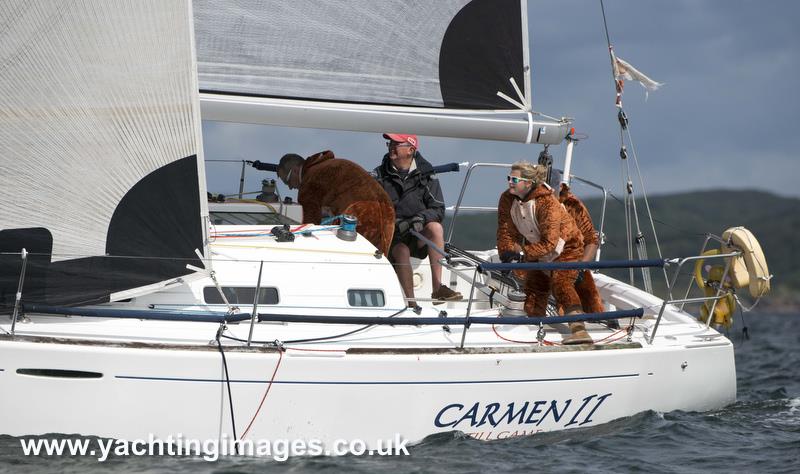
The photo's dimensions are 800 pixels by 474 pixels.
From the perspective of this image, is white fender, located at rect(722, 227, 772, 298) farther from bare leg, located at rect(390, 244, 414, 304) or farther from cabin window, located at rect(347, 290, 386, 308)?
cabin window, located at rect(347, 290, 386, 308)

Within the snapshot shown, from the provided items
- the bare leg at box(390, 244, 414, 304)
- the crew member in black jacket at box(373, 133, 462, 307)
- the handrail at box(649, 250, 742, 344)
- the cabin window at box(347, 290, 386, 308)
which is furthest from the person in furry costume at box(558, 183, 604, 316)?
the cabin window at box(347, 290, 386, 308)

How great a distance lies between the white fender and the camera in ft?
24.5

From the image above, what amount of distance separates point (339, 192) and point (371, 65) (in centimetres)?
98

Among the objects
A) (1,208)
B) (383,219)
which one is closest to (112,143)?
(1,208)

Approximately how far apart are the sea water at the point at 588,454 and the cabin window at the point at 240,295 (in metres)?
1.10

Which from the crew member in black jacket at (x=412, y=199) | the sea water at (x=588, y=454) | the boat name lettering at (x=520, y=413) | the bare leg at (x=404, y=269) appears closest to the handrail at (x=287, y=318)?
the boat name lettering at (x=520, y=413)

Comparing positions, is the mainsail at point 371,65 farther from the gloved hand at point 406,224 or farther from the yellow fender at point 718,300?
the yellow fender at point 718,300

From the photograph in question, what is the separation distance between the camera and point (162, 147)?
6289 mm

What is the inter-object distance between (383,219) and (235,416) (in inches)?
83.4

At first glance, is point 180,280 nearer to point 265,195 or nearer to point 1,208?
point 1,208

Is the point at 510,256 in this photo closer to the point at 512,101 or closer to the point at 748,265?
the point at 512,101

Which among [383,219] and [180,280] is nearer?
[180,280]

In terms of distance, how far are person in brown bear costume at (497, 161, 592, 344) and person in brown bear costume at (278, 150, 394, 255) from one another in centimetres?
87

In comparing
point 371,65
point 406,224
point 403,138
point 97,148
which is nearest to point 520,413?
point 406,224
